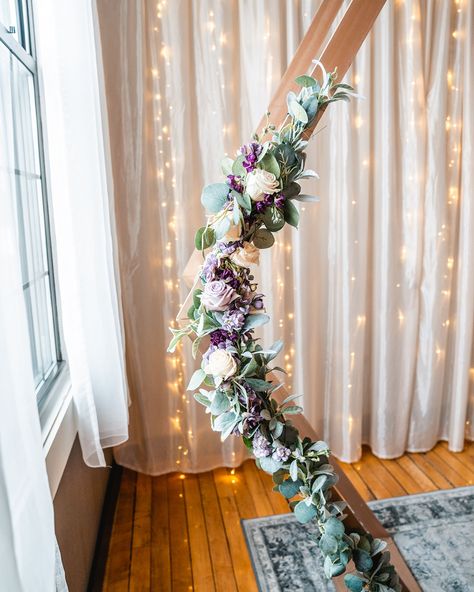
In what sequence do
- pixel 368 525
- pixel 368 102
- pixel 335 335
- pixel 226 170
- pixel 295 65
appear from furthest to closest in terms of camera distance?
pixel 335 335
pixel 368 102
pixel 368 525
pixel 295 65
pixel 226 170

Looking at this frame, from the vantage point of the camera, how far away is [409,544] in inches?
75.2

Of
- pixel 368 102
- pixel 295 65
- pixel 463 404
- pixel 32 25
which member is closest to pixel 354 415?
pixel 463 404

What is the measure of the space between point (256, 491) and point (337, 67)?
5.92 feet

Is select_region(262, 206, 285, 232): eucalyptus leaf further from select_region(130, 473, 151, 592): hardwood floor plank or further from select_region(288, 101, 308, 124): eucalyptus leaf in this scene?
select_region(130, 473, 151, 592): hardwood floor plank

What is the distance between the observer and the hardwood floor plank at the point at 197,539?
175 centimetres

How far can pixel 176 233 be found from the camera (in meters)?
2.22

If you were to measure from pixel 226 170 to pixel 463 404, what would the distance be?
1998mm

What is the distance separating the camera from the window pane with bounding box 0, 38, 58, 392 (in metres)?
1.41

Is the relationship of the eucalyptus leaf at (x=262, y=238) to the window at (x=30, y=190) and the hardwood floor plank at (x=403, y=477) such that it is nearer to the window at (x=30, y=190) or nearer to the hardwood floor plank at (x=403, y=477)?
the window at (x=30, y=190)

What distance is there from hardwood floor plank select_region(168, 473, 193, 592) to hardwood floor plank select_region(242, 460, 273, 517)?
319 millimetres

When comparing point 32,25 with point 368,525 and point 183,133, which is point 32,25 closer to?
point 183,133

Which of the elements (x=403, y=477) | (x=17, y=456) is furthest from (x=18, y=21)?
(x=403, y=477)

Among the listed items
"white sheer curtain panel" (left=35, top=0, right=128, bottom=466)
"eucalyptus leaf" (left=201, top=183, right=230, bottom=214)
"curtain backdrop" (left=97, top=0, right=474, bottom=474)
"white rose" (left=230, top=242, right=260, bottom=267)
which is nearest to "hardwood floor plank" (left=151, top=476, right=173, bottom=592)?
"curtain backdrop" (left=97, top=0, right=474, bottom=474)

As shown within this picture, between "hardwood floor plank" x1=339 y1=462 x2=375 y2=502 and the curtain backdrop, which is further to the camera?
"hardwood floor plank" x1=339 y1=462 x2=375 y2=502
